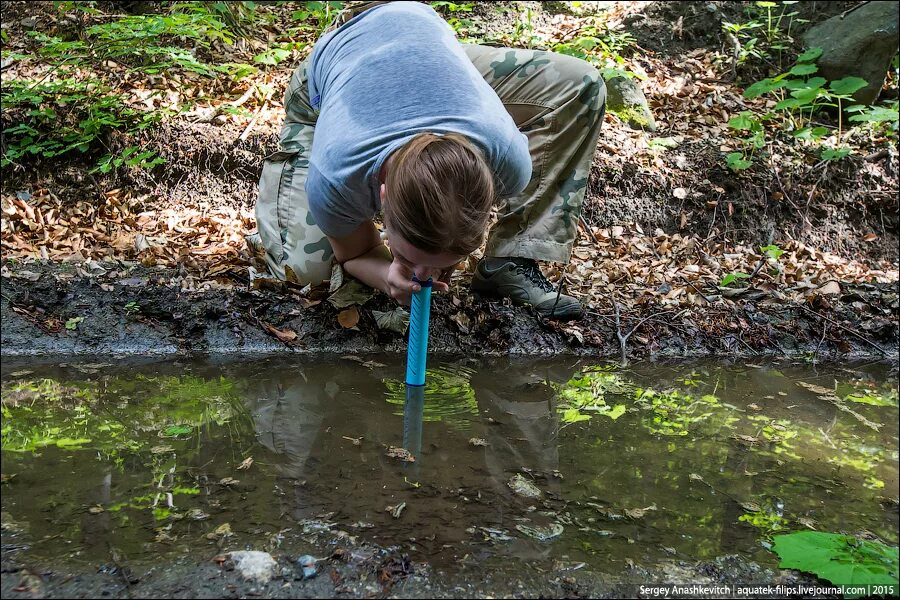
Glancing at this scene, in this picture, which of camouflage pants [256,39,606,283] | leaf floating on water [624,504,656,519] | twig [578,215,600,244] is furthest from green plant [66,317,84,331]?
twig [578,215,600,244]

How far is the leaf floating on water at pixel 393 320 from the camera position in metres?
3.19

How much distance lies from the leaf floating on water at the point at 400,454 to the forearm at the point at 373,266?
857mm

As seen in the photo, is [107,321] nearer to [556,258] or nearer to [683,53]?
[556,258]

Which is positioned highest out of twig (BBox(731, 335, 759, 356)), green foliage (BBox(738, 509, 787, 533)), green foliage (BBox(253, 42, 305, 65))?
green foliage (BBox(253, 42, 305, 65))

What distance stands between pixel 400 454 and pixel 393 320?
1.10 metres

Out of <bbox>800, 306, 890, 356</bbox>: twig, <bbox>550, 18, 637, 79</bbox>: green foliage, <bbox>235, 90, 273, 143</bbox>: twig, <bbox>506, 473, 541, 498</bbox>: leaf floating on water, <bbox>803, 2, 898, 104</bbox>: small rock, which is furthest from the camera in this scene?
<bbox>803, 2, 898, 104</bbox>: small rock

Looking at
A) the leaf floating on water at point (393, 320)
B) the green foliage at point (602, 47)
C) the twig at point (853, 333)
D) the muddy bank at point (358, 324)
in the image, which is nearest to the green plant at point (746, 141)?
the green foliage at point (602, 47)

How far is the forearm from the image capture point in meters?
2.91

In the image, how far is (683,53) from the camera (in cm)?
613

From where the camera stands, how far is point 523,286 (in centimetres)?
344

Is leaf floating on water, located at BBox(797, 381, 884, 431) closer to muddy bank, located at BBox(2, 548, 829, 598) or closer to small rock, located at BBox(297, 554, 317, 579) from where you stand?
muddy bank, located at BBox(2, 548, 829, 598)

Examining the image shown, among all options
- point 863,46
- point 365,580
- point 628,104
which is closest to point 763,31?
point 863,46

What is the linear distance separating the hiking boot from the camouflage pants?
2.6 inches

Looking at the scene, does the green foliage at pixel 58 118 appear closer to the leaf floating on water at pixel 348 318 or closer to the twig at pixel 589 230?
the leaf floating on water at pixel 348 318
